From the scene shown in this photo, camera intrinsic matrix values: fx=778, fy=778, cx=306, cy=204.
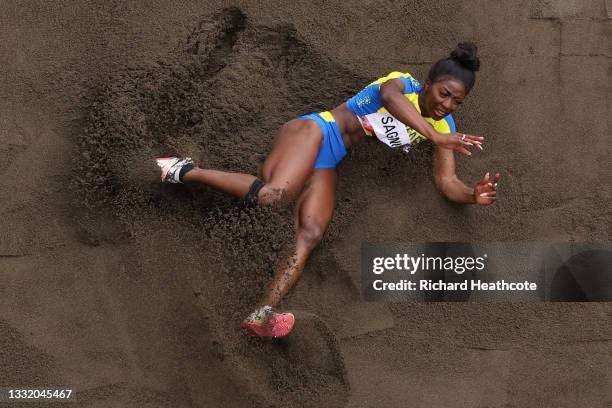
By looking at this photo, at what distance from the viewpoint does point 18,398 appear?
14.5 feet

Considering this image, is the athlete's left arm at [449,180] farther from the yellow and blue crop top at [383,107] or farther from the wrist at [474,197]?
the yellow and blue crop top at [383,107]

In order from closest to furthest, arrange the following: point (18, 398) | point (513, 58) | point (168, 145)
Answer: point (18, 398)
point (168, 145)
point (513, 58)

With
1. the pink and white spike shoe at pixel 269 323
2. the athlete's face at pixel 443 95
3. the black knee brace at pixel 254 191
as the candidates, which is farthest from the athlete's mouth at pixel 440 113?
the pink and white spike shoe at pixel 269 323

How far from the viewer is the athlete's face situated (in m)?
4.29

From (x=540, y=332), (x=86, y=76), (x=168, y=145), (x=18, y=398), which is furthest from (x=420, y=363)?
(x=86, y=76)

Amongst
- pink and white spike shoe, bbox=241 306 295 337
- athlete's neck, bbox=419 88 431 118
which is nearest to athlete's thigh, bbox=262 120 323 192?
athlete's neck, bbox=419 88 431 118

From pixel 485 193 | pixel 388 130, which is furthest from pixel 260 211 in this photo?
pixel 485 193

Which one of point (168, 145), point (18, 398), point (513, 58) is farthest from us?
point (513, 58)

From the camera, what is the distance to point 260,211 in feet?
14.7

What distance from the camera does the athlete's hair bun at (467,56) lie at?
4.30 m

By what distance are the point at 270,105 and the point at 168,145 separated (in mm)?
698

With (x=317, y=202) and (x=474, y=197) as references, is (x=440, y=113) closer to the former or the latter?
(x=474, y=197)

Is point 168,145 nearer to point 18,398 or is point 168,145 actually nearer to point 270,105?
point 270,105

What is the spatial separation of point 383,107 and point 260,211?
3.10ft
